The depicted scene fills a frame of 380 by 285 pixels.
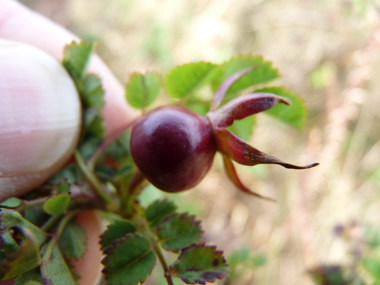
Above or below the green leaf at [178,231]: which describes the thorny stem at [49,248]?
above

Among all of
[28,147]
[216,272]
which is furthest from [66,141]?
[216,272]

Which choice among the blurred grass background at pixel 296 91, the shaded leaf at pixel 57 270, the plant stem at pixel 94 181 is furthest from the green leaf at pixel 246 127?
the blurred grass background at pixel 296 91

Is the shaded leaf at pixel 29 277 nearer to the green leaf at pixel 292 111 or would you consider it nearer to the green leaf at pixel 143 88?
the green leaf at pixel 143 88

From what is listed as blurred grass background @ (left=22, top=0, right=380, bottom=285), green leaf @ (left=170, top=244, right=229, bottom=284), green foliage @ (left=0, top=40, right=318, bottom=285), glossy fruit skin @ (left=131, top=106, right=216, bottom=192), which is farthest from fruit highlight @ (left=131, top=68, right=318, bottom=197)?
blurred grass background @ (left=22, top=0, right=380, bottom=285)

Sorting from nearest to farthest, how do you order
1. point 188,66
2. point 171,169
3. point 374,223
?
point 171,169 → point 188,66 → point 374,223

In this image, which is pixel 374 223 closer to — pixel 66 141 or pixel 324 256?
pixel 324 256

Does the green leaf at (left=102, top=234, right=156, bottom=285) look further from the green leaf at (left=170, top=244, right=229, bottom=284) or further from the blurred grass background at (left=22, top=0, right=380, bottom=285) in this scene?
the blurred grass background at (left=22, top=0, right=380, bottom=285)
